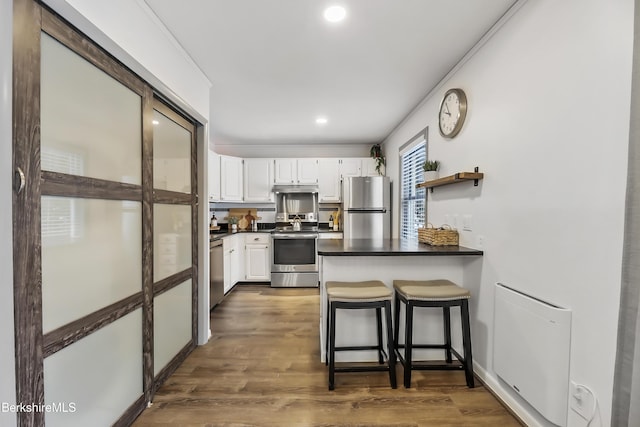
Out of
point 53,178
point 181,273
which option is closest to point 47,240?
point 53,178

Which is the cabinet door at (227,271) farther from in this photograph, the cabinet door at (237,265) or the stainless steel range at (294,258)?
the stainless steel range at (294,258)

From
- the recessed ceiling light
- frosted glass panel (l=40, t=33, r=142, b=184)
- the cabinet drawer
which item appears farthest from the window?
frosted glass panel (l=40, t=33, r=142, b=184)

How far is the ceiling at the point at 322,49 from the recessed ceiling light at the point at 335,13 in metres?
0.03

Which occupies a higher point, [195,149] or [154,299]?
[195,149]

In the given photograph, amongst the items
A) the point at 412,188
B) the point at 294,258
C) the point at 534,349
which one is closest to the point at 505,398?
the point at 534,349

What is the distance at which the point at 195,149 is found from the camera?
2574 mm

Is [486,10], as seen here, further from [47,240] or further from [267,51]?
[47,240]

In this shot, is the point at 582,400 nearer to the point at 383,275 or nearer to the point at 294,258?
the point at 383,275

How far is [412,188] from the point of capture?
147 inches

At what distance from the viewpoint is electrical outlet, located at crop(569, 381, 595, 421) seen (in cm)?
127

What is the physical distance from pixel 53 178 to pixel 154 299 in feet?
3.42

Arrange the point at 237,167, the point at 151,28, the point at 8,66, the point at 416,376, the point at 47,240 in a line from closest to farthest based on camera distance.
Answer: the point at 8,66, the point at 47,240, the point at 151,28, the point at 416,376, the point at 237,167

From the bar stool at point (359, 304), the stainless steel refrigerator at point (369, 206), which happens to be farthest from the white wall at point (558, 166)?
the stainless steel refrigerator at point (369, 206)

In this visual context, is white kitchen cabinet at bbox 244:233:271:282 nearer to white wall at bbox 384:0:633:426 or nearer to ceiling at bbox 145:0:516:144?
ceiling at bbox 145:0:516:144
